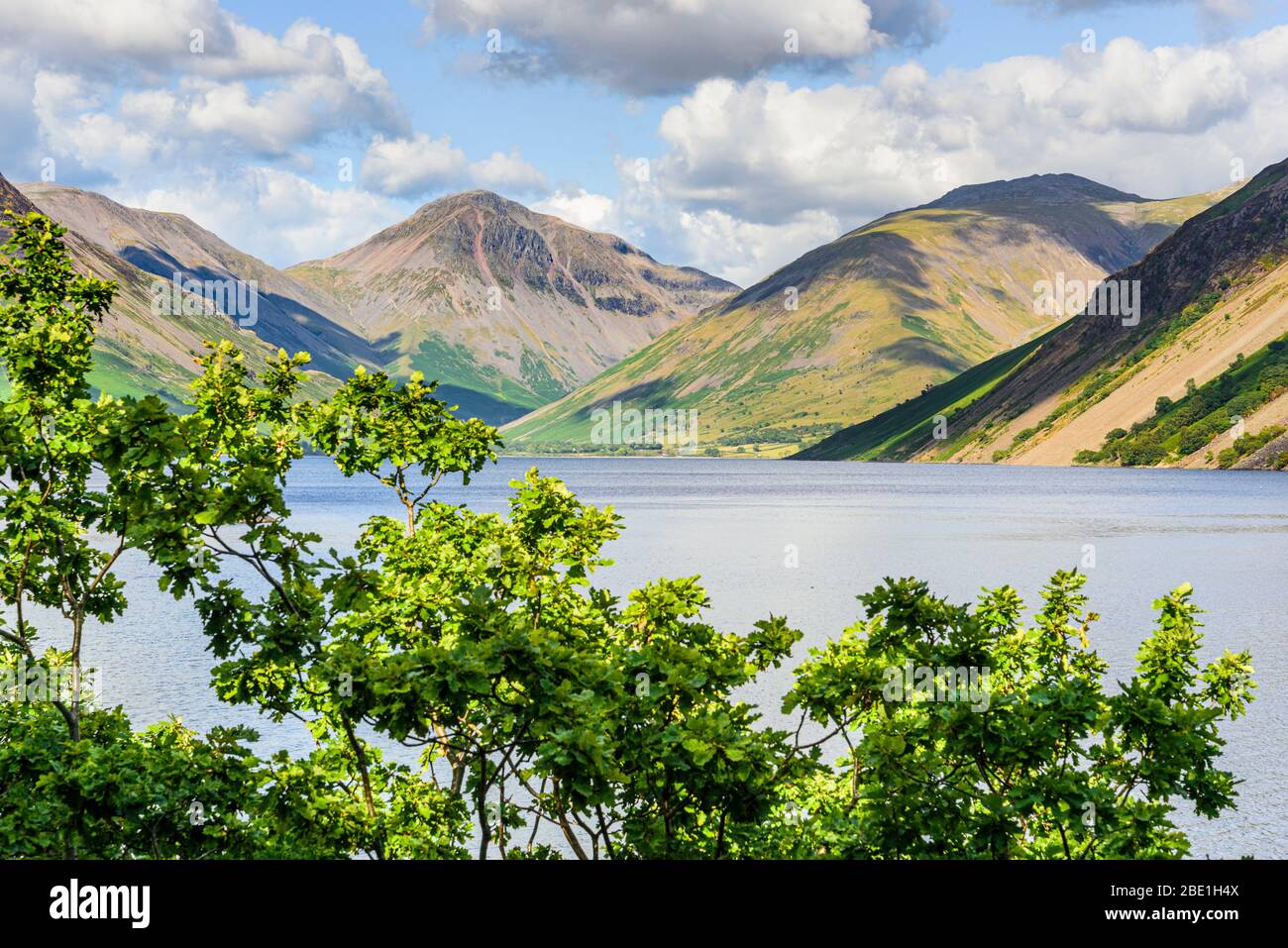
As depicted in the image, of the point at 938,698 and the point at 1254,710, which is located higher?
the point at 938,698

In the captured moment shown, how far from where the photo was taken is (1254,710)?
5475 centimetres

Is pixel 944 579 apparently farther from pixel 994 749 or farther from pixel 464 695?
pixel 464 695

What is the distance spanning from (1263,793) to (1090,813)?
3376 cm

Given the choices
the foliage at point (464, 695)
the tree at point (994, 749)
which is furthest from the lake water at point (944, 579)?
the foliage at point (464, 695)

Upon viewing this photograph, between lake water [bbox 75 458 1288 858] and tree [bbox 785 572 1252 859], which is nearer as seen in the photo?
tree [bbox 785 572 1252 859]

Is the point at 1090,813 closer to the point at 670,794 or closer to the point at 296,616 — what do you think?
the point at 670,794

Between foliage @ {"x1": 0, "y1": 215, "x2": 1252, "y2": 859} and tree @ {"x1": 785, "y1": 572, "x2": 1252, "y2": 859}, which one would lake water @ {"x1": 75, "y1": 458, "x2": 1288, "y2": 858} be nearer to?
tree @ {"x1": 785, "y1": 572, "x2": 1252, "y2": 859}

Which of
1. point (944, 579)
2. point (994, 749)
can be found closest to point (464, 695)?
point (994, 749)

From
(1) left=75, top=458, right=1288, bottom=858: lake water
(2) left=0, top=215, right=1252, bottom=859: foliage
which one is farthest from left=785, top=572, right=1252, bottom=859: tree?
(1) left=75, top=458, right=1288, bottom=858: lake water

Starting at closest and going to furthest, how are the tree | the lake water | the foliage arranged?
the foliage → the tree → the lake water

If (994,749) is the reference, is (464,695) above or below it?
above

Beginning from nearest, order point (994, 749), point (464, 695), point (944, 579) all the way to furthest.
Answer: point (464, 695)
point (994, 749)
point (944, 579)
